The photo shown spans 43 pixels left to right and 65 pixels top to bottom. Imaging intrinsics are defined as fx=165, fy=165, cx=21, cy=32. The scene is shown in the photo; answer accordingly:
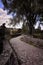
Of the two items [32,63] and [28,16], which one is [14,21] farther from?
[32,63]

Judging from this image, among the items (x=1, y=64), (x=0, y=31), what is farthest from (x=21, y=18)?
(x=1, y=64)

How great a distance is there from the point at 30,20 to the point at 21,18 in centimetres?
196

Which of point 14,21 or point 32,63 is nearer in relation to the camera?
point 32,63

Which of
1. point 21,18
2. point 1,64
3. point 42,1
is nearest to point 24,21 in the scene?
point 21,18

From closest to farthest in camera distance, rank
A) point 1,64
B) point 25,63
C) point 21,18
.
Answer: point 1,64 < point 25,63 < point 21,18

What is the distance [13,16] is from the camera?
31000 mm

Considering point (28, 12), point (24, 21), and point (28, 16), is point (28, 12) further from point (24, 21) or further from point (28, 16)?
point (24, 21)

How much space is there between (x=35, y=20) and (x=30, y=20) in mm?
1601

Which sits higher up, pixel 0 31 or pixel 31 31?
pixel 0 31

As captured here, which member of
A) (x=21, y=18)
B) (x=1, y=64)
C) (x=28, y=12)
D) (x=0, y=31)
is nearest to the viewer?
(x=1, y=64)

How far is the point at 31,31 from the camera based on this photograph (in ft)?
99.0

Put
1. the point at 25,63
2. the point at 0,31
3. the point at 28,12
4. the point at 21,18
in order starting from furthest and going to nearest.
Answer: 1. the point at 21,18
2. the point at 28,12
3. the point at 0,31
4. the point at 25,63

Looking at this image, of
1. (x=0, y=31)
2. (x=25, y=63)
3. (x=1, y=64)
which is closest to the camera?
(x=1, y=64)

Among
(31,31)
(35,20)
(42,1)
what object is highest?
(42,1)
